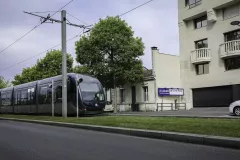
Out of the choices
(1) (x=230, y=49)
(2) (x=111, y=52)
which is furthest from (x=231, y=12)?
(2) (x=111, y=52)

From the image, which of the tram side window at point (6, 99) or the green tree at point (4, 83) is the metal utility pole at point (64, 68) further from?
the green tree at point (4, 83)

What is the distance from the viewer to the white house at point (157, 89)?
3269 cm

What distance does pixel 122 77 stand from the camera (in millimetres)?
31609

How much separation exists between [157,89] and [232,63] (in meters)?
8.71

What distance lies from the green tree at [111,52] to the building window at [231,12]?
907 centimetres

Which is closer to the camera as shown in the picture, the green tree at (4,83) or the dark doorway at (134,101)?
the dark doorway at (134,101)

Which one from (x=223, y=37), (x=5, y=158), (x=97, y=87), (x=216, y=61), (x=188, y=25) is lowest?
(x=5, y=158)

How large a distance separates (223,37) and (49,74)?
2854cm

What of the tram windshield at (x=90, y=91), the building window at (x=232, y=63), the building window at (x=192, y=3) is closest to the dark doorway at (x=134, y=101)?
the building window at (x=192, y=3)

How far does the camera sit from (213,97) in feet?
92.8

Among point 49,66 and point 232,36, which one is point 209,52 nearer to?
point 232,36

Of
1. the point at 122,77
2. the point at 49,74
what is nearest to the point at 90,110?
the point at 122,77

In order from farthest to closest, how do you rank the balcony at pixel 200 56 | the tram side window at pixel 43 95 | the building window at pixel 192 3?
the building window at pixel 192 3 → the balcony at pixel 200 56 → the tram side window at pixel 43 95

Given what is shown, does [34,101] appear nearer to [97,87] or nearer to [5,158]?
[97,87]
